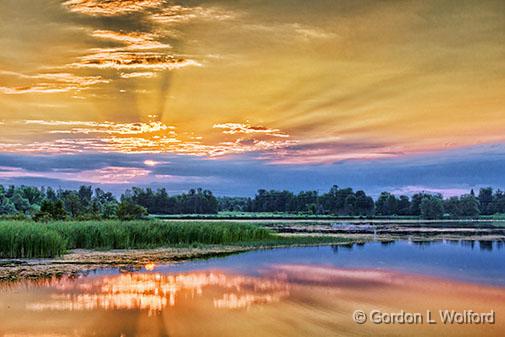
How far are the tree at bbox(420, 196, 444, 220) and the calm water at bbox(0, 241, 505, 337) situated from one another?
88098mm

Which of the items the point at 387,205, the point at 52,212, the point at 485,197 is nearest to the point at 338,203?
the point at 387,205

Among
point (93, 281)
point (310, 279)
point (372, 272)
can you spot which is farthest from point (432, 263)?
point (93, 281)

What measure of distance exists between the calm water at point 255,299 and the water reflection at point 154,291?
3 centimetres

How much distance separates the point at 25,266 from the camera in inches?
846

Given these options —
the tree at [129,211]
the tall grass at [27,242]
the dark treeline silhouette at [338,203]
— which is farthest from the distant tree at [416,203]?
the tall grass at [27,242]

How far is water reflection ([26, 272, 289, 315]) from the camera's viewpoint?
1523 centimetres

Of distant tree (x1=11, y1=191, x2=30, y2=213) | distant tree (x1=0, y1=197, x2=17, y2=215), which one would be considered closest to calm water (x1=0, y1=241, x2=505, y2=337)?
distant tree (x1=0, y1=197, x2=17, y2=215)

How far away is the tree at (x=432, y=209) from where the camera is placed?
111250 mm

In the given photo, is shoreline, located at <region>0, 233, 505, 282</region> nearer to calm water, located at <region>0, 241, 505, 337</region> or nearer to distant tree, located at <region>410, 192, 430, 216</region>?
calm water, located at <region>0, 241, 505, 337</region>

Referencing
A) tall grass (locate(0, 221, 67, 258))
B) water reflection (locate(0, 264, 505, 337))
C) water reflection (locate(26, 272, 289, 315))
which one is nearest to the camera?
water reflection (locate(0, 264, 505, 337))

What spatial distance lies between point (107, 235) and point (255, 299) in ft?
52.8

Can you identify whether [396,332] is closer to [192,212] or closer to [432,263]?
[432,263]

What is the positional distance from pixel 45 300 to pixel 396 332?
995 centimetres

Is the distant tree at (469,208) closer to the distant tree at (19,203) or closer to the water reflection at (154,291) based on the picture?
the distant tree at (19,203)
